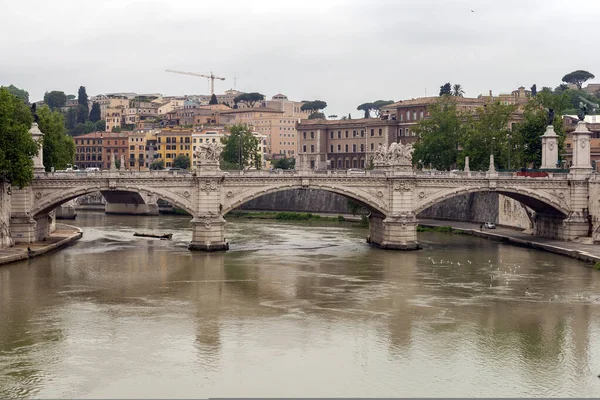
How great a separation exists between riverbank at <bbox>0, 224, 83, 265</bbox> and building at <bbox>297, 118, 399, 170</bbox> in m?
53.0

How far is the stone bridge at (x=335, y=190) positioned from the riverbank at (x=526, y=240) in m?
2.03

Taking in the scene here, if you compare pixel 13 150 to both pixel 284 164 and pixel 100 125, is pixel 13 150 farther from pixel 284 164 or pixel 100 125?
pixel 100 125

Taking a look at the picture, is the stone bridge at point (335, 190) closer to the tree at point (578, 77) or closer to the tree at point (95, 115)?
the tree at point (578, 77)

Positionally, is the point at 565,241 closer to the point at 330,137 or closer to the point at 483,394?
the point at 483,394

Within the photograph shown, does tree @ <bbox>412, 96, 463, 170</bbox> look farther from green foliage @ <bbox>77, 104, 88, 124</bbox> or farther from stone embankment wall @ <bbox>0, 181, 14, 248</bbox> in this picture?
green foliage @ <bbox>77, 104, 88, 124</bbox>

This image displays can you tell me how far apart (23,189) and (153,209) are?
130 ft

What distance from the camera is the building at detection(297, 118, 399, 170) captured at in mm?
111812

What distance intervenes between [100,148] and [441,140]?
71.4 meters

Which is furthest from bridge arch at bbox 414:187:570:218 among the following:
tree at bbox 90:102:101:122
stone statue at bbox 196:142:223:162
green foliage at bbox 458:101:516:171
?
tree at bbox 90:102:101:122

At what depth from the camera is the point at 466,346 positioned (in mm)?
31547

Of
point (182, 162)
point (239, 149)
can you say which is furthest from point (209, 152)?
point (182, 162)

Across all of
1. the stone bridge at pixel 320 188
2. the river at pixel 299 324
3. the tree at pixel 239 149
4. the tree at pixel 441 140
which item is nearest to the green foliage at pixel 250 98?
the tree at pixel 239 149

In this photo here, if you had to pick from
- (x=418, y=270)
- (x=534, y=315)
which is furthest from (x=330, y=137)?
(x=534, y=315)

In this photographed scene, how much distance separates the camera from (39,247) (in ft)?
173
